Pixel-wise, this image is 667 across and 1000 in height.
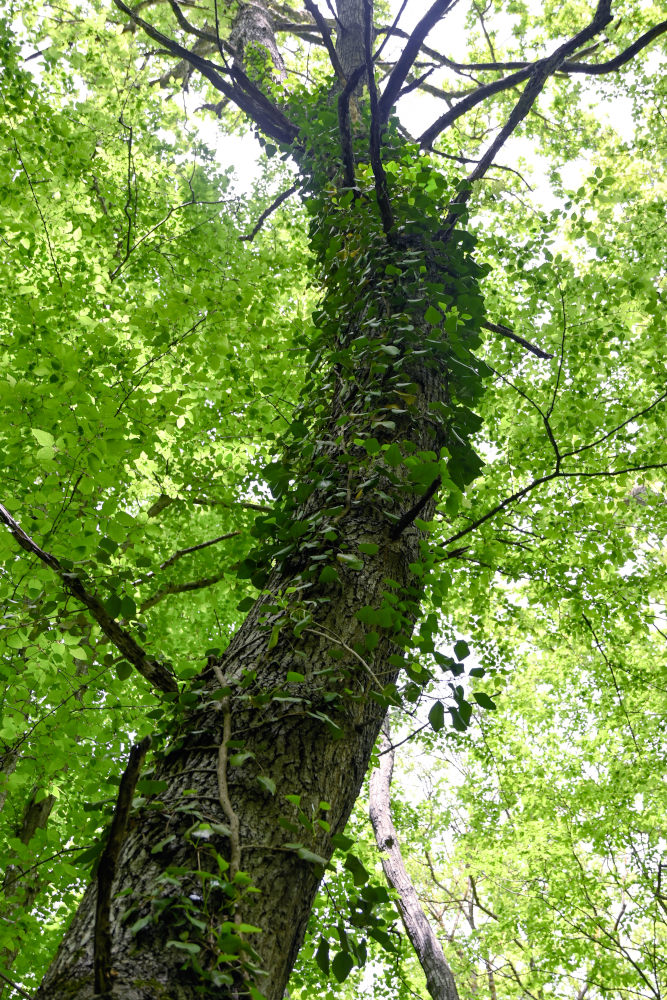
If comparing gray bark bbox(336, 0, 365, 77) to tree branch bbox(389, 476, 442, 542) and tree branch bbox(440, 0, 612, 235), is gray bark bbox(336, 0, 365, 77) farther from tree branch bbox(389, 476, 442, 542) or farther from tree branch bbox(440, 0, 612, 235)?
tree branch bbox(389, 476, 442, 542)

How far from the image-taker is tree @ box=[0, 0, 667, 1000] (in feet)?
4.33

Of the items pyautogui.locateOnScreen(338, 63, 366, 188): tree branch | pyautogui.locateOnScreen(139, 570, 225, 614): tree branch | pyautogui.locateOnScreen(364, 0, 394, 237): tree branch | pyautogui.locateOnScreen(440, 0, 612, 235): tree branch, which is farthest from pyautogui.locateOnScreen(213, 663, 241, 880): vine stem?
pyautogui.locateOnScreen(139, 570, 225, 614): tree branch

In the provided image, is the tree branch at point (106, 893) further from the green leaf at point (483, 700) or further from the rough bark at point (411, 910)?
the rough bark at point (411, 910)

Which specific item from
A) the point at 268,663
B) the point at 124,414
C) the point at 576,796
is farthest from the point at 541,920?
the point at 268,663

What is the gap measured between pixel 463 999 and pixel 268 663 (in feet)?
42.3

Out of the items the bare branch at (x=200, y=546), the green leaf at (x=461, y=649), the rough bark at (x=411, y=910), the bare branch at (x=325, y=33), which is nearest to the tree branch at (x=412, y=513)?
the green leaf at (x=461, y=649)

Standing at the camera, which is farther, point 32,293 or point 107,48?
point 107,48

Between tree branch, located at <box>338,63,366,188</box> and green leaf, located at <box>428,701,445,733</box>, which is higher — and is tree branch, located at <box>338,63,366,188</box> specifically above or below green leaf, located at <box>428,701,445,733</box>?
above

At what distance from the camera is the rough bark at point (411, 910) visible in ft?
22.0

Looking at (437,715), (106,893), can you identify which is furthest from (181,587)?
(106,893)

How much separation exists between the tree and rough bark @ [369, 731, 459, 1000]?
271 centimetres

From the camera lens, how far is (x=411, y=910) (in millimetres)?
7391

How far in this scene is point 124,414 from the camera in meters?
4.14

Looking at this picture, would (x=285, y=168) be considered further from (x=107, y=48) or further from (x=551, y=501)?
(x=551, y=501)
